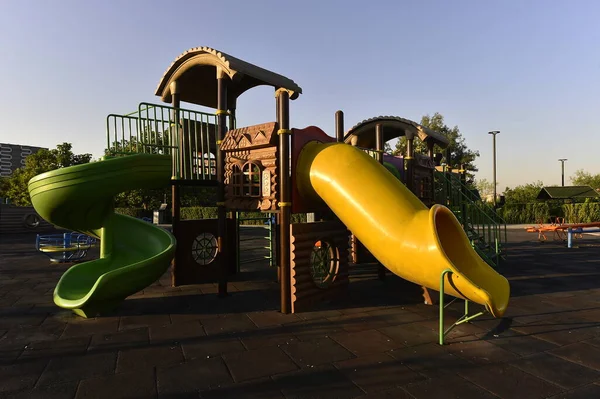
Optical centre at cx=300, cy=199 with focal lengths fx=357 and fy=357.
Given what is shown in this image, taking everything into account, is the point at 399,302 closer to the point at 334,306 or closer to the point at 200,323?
the point at 334,306

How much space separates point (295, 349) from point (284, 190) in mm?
2837

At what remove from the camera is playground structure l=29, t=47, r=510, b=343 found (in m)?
5.12

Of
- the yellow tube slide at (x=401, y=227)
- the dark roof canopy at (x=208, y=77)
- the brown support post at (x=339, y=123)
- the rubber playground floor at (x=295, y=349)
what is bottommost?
the rubber playground floor at (x=295, y=349)

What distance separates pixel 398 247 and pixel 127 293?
4.98 m

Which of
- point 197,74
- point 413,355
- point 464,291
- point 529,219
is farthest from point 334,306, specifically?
point 529,219

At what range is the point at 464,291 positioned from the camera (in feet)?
14.9

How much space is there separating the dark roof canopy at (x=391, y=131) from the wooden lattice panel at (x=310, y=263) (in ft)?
13.2

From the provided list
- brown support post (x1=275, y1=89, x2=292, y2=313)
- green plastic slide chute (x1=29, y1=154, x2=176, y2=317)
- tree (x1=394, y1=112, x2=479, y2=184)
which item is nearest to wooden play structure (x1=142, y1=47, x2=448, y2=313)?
brown support post (x1=275, y1=89, x2=292, y2=313)

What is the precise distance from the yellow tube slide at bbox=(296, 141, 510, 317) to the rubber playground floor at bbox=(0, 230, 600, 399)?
89 cm

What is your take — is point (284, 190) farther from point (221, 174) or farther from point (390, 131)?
point (390, 131)

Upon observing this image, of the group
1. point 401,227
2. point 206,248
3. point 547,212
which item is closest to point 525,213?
point 547,212

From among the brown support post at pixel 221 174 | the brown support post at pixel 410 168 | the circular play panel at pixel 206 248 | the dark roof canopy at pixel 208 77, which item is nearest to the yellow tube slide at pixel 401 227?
the brown support post at pixel 221 174

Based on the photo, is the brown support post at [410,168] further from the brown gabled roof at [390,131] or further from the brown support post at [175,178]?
the brown support post at [175,178]

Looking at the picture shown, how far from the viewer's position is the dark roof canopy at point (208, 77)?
7.66 metres
